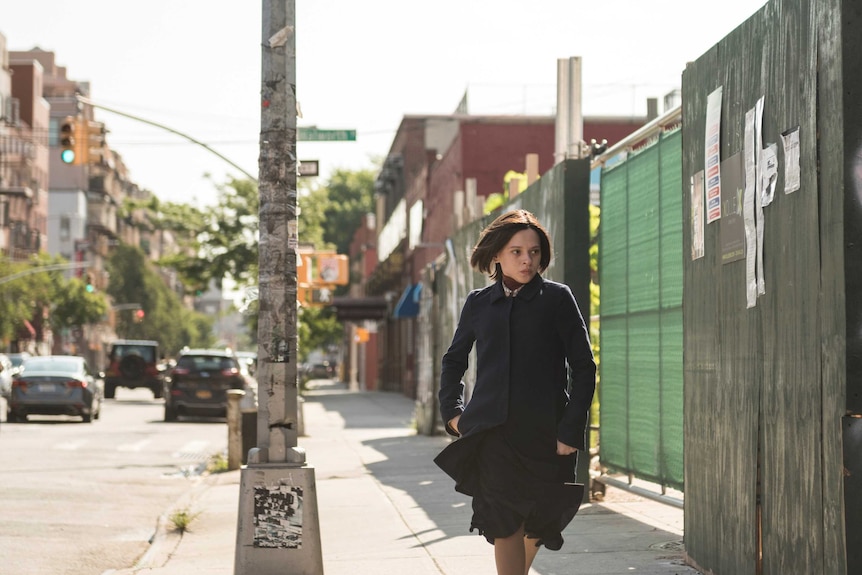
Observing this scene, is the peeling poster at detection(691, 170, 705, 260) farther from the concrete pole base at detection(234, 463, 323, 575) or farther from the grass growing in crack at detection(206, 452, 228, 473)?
the grass growing in crack at detection(206, 452, 228, 473)

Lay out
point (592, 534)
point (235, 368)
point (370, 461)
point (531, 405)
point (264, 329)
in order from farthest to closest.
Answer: point (235, 368)
point (370, 461)
point (592, 534)
point (264, 329)
point (531, 405)

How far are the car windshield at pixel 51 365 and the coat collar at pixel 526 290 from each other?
26.2m

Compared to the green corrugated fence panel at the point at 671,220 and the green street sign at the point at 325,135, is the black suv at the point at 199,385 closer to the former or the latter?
the green street sign at the point at 325,135

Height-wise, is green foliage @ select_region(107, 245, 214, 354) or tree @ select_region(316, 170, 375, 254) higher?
tree @ select_region(316, 170, 375, 254)

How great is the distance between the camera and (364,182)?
113m

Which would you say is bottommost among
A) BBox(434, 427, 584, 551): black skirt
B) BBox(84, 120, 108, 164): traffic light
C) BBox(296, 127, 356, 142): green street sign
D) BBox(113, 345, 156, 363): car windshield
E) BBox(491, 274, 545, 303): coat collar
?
BBox(434, 427, 584, 551): black skirt

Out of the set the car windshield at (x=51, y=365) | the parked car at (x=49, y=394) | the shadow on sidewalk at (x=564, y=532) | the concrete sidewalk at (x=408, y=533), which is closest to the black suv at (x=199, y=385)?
the parked car at (x=49, y=394)

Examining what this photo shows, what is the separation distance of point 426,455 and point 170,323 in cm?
11037

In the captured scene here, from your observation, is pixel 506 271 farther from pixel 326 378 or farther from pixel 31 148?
pixel 326 378

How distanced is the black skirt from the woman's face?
61 centimetres

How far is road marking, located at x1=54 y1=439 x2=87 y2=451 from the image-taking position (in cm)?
2184

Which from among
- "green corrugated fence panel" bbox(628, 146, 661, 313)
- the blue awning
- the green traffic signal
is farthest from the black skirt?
the blue awning

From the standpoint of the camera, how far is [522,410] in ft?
18.8

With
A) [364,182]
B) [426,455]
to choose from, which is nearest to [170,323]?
[364,182]
